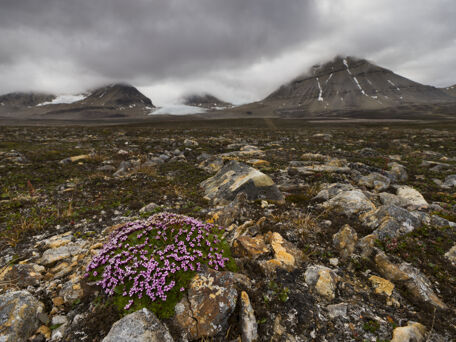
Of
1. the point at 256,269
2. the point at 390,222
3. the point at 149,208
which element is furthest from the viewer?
the point at 149,208

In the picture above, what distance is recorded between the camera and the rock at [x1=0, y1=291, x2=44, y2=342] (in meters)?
4.13

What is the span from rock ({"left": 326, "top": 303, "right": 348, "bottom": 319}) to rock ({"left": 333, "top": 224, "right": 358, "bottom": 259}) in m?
2.05

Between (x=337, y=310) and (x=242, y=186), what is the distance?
7215 mm

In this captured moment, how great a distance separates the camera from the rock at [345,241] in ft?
22.4

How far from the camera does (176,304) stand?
15.3ft

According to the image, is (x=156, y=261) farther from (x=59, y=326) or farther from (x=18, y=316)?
(x=18, y=316)

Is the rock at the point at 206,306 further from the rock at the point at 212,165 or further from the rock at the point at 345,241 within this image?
the rock at the point at 212,165

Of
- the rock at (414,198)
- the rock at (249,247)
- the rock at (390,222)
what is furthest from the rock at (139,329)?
the rock at (414,198)

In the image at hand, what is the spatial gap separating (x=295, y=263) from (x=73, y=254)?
7.09 m

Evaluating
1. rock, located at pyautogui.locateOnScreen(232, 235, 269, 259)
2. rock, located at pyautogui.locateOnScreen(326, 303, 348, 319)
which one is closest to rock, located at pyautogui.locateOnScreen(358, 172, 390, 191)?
rock, located at pyautogui.locateOnScreen(232, 235, 269, 259)

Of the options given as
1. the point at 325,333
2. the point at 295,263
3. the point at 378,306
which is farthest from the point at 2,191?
the point at 378,306

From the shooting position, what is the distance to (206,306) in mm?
4590

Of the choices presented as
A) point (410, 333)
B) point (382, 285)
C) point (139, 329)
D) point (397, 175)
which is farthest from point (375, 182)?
point (139, 329)

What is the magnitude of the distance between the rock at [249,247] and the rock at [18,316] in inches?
190
